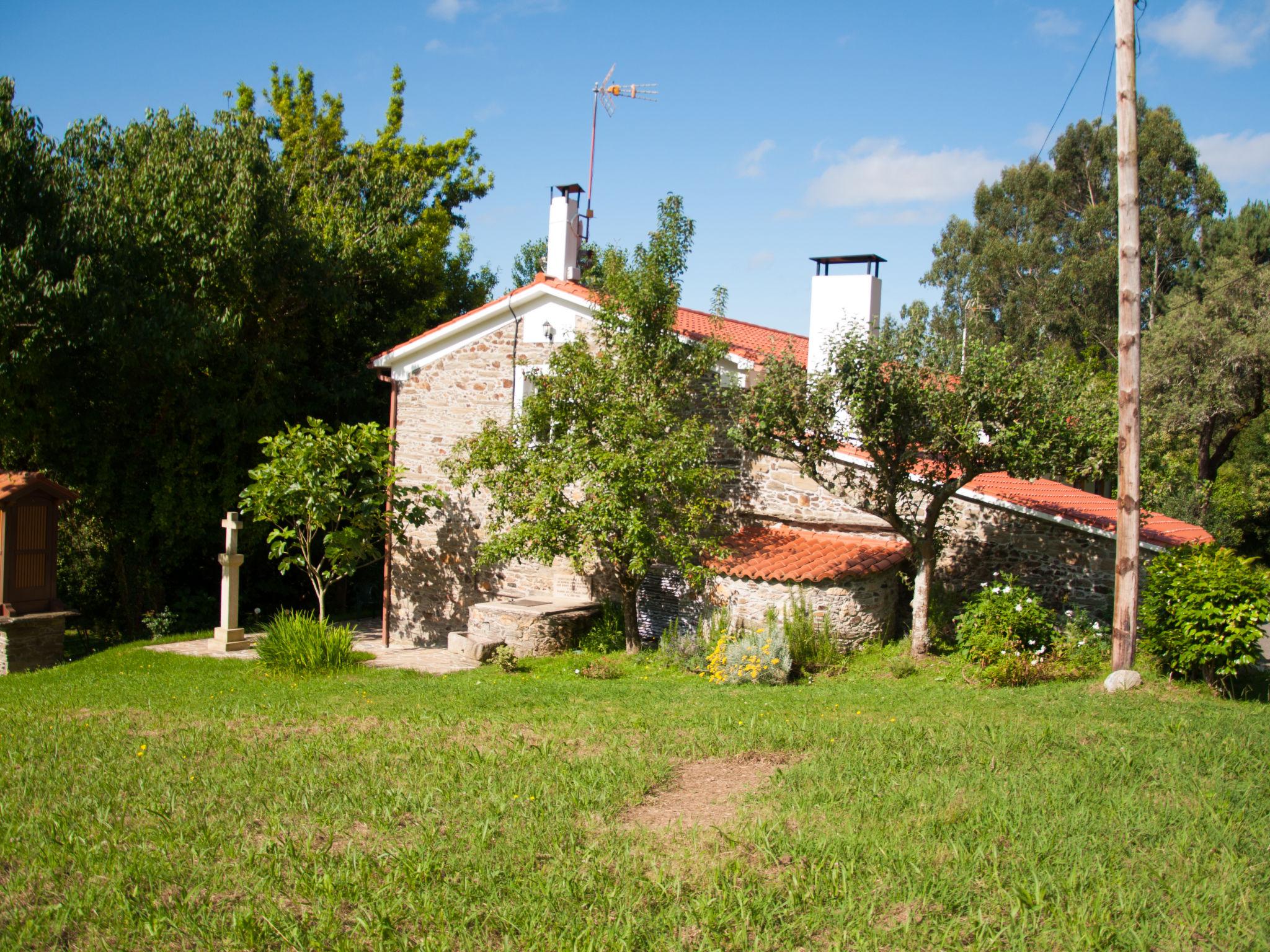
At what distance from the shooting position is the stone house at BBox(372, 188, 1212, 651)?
12.3 meters

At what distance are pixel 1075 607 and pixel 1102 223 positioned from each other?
31.9 metres

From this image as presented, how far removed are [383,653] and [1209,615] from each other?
38.6 ft

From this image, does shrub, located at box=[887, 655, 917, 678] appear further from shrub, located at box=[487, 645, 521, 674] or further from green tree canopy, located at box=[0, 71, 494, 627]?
green tree canopy, located at box=[0, 71, 494, 627]

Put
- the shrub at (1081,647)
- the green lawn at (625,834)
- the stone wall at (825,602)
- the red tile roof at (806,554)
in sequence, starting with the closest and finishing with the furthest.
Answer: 1. the green lawn at (625,834)
2. the shrub at (1081,647)
3. the stone wall at (825,602)
4. the red tile roof at (806,554)

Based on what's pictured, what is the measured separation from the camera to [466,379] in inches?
626

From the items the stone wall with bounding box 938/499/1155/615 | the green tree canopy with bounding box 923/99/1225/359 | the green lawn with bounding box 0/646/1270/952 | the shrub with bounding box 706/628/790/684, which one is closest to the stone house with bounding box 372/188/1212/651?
the stone wall with bounding box 938/499/1155/615

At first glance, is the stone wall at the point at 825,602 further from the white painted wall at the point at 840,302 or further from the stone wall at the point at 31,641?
the stone wall at the point at 31,641

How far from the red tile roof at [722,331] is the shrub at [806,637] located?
3.28m

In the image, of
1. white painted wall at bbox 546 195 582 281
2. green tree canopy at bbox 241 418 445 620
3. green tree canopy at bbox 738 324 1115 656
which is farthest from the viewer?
white painted wall at bbox 546 195 582 281

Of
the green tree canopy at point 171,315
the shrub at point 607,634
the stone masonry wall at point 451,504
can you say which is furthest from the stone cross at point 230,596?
the shrub at point 607,634

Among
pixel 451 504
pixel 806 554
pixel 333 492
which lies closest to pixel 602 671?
pixel 806 554

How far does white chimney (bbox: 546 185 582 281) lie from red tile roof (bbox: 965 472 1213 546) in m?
8.10

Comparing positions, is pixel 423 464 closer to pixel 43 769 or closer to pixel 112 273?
pixel 112 273

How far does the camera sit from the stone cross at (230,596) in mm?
15633
